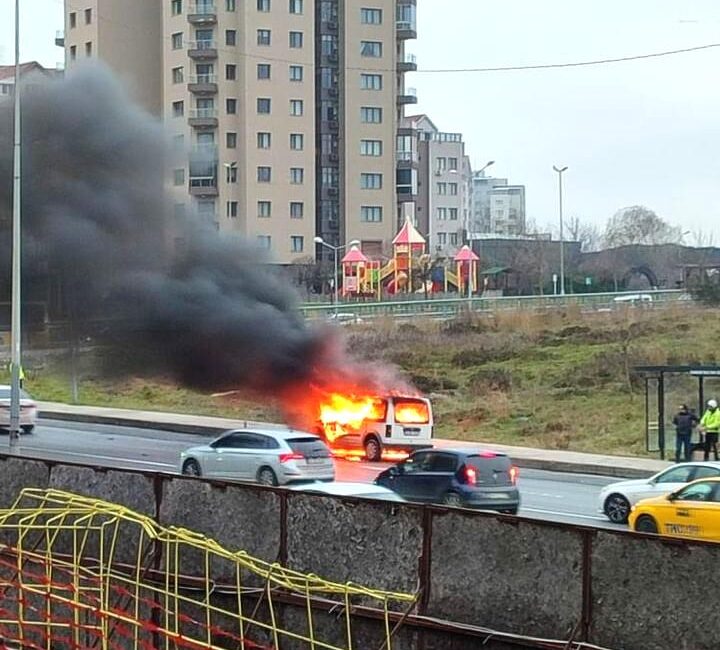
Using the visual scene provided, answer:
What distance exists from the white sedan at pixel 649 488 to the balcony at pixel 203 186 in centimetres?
1483

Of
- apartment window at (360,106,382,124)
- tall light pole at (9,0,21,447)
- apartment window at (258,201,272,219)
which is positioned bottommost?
tall light pole at (9,0,21,447)

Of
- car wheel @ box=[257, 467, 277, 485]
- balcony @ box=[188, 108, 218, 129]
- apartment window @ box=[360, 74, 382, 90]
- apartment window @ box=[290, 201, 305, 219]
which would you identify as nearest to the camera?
car wheel @ box=[257, 467, 277, 485]

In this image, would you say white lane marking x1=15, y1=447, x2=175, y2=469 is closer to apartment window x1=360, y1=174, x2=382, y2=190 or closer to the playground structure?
the playground structure

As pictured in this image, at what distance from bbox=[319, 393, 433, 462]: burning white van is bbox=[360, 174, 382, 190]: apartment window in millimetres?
53448

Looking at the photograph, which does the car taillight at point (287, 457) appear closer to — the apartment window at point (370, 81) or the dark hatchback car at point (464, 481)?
the dark hatchback car at point (464, 481)

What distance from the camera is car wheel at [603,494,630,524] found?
63.0 feet

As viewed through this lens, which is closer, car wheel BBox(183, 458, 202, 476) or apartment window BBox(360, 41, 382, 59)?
car wheel BBox(183, 458, 202, 476)

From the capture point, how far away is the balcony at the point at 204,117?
1873 inches

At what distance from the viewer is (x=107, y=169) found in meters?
28.2

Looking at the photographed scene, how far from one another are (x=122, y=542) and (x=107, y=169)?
61.5ft

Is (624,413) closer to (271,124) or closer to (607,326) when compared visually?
(607,326)

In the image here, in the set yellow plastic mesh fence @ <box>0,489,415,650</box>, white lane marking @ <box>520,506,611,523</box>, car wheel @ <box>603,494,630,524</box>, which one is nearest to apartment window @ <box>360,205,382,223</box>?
white lane marking @ <box>520,506,611,523</box>

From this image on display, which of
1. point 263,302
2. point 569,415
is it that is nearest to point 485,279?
point 569,415

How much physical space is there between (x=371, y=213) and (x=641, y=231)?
148ft
